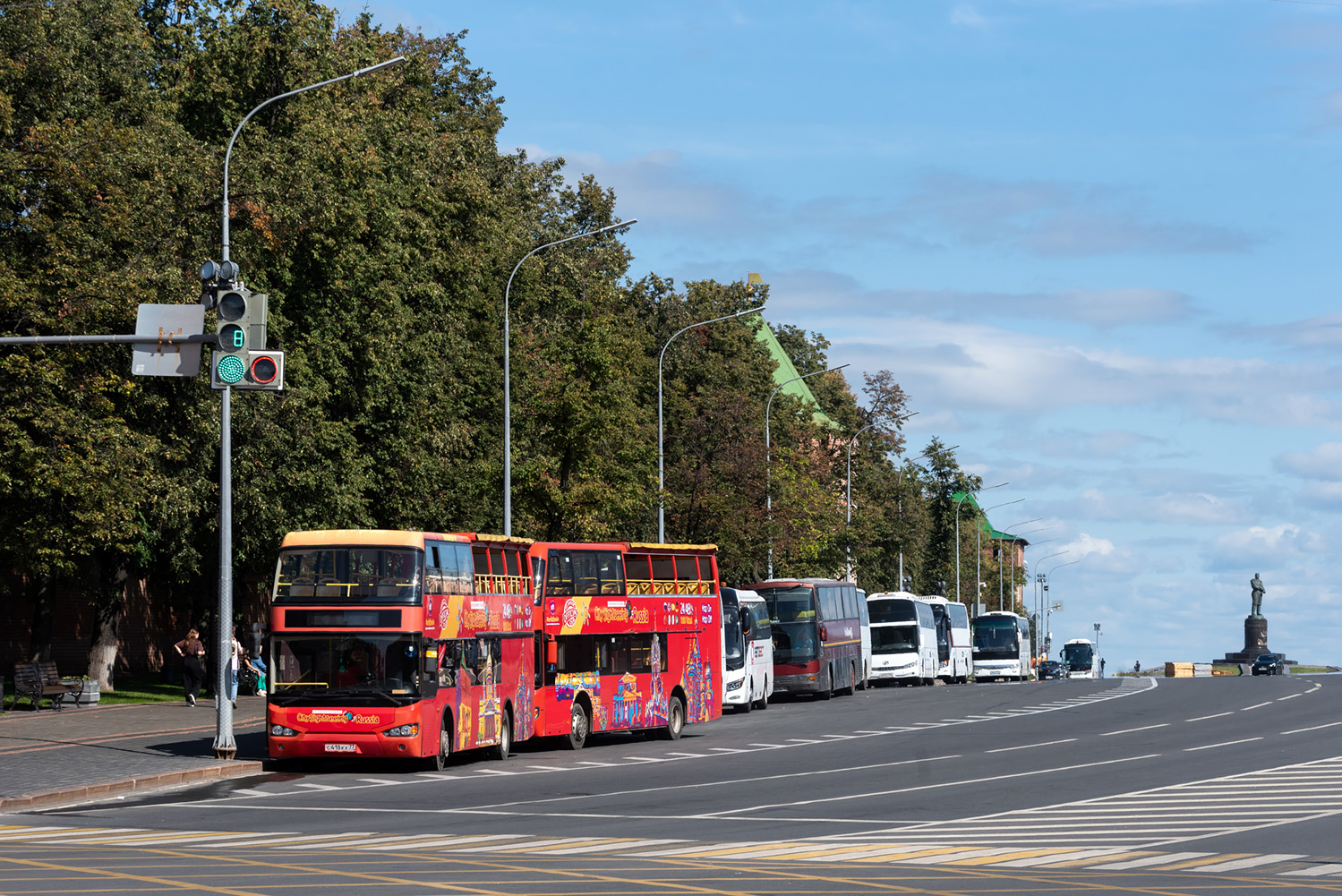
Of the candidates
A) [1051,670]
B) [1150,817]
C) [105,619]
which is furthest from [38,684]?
[1051,670]

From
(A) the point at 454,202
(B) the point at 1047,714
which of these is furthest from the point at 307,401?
(B) the point at 1047,714

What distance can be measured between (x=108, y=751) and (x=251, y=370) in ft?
22.6

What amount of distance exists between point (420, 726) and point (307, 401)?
15892 mm

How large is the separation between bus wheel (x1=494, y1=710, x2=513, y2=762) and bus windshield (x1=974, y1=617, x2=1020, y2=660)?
2125 inches

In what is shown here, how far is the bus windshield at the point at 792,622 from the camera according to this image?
49.4 metres

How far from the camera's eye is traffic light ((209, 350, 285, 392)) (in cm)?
2336

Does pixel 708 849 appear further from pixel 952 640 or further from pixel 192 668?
pixel 952 640

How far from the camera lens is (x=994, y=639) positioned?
7994 centimetres

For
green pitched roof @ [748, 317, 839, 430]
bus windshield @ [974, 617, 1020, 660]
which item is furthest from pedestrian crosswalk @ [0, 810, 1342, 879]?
green pitched roof @ [748, 317, 839, 430]

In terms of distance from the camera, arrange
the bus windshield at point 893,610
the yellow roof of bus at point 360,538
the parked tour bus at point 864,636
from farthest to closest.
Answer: the bus windshield at point 893,610
the parked tour bus at point 864,636
the yellow roof of bus at point 360,538

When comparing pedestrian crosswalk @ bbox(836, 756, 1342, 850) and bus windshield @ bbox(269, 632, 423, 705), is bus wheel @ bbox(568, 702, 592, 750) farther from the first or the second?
pedestrian crosswalk @ bbox(836, 756, 1342, 850)

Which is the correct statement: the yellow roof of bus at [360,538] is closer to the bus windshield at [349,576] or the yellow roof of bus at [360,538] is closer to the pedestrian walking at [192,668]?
the bus windshield at [349,576]

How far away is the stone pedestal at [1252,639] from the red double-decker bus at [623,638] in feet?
306

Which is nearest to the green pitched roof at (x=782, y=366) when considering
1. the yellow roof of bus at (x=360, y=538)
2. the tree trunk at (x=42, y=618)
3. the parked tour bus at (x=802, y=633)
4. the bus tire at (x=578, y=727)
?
the parked tour bus at (x=802, y=633)
